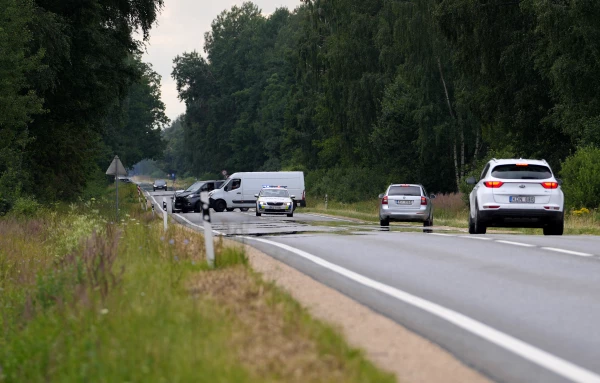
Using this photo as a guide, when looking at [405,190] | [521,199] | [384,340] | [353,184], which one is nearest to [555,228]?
[521,199]

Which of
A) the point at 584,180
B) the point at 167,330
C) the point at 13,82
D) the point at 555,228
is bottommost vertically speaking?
the point at 167,330

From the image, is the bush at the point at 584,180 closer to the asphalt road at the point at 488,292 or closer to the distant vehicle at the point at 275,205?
the asphalt road at the point at 488,292

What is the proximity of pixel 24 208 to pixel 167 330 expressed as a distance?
1010 inches

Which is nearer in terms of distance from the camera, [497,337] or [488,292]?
[497,337]

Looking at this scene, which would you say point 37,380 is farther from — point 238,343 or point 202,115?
point 202,115

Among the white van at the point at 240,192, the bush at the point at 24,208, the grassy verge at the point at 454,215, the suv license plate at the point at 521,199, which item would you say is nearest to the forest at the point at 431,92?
the grassy verge at the point at 454,215

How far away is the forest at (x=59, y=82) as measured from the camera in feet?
106

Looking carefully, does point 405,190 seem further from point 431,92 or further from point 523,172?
point 431,92

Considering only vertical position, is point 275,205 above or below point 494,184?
below

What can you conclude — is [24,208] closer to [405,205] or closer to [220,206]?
[405,205]

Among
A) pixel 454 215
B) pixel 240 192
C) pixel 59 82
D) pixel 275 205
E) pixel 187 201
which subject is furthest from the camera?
pixel 240 192

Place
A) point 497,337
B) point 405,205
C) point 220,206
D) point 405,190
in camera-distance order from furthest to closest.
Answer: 1. point 220,206
2. point 405,190
3. point 405,205
4. point 497,337

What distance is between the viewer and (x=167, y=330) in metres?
7.24

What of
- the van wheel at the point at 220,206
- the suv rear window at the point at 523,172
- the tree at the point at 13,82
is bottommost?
the van wheel at the point at 220,206
